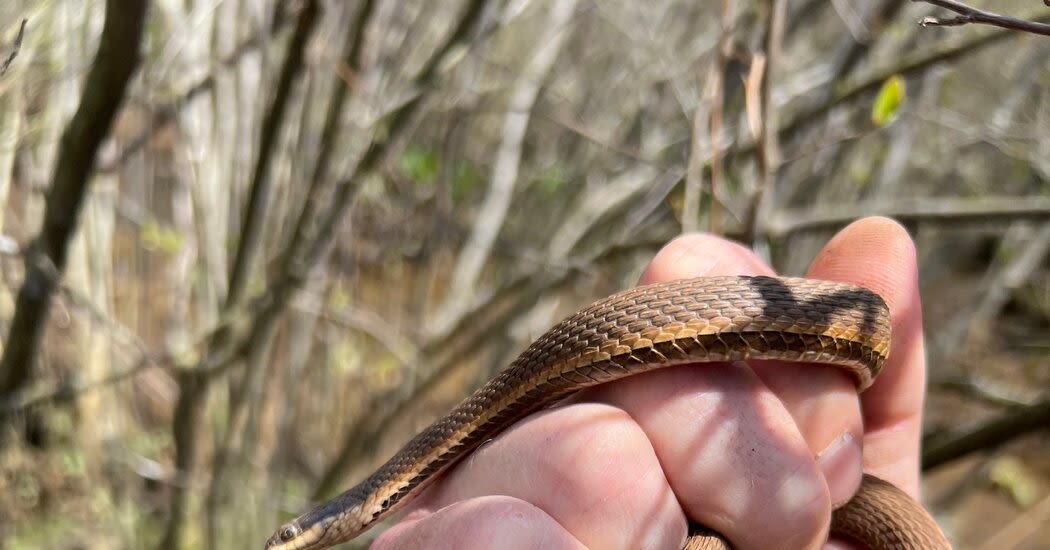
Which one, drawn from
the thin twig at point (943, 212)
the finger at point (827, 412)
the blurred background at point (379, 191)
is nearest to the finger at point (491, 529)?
the finger at point (827, 412)

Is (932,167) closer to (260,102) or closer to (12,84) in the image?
(260,102)

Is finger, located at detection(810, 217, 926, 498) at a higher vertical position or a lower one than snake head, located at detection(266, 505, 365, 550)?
lower

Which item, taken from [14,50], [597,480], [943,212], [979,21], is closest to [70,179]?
[14,50]

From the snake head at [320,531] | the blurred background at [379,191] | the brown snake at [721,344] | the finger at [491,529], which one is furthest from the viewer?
the blurred background at [379,191]

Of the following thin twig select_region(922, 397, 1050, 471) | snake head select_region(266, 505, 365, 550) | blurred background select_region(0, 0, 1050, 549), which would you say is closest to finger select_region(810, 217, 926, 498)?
blurred background select_region(0, 0, 1050, 549)

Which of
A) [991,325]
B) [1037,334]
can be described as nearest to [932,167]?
[1037,334]

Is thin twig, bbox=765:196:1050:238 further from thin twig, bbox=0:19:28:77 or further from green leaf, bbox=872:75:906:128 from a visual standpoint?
thin twig, bbox=0:19:28:77

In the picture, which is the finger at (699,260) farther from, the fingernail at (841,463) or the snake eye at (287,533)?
the snake eye at (287,533)

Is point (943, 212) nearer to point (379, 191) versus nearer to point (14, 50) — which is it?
point (14, 50)
